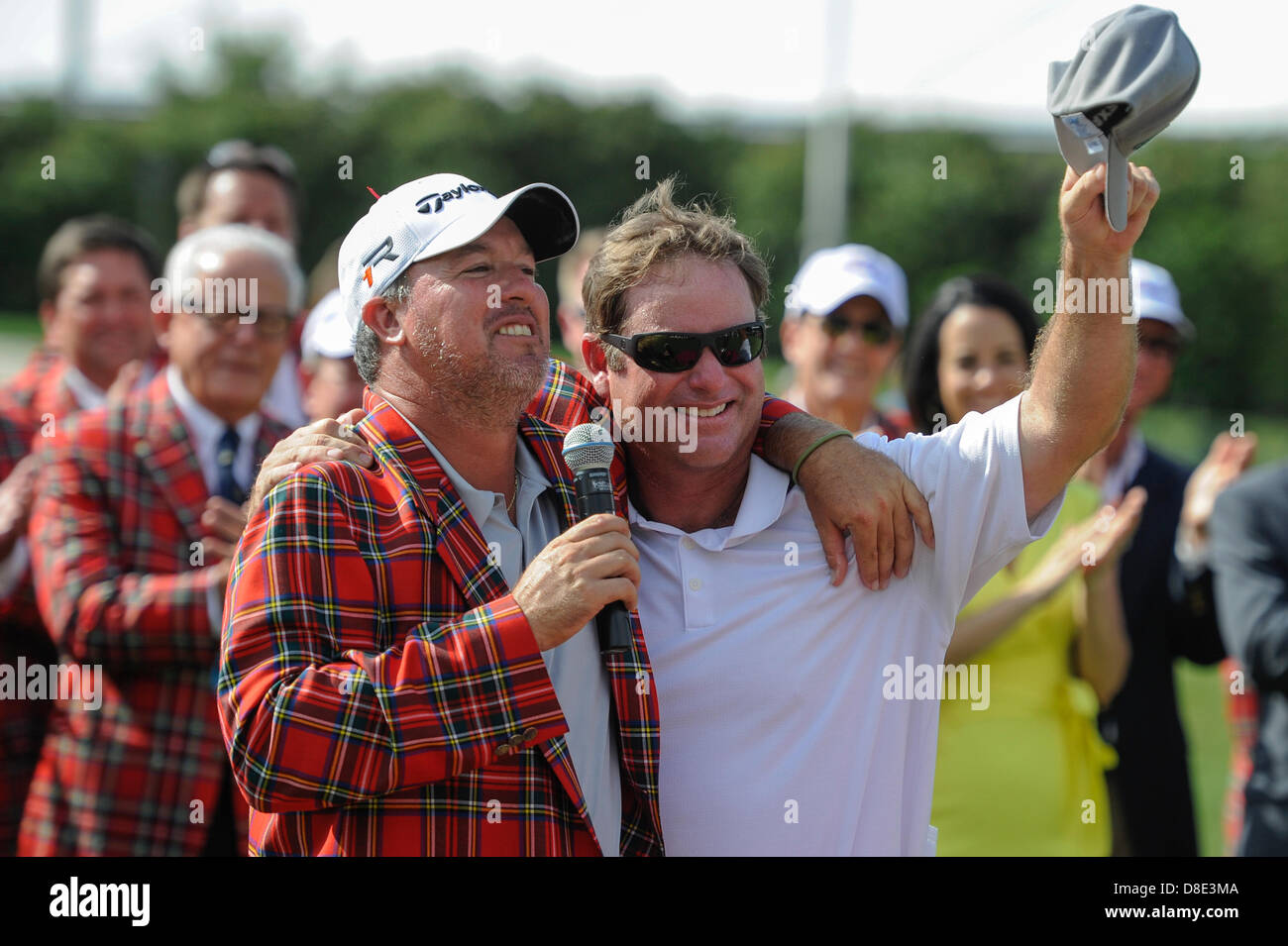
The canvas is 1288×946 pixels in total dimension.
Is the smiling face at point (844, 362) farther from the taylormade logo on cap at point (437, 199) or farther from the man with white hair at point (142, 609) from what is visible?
the taylormade logo on cap at point (437, 199)

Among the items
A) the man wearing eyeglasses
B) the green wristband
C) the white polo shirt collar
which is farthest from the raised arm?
the man wearing eyeglasses

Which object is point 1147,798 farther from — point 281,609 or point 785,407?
point 281,609

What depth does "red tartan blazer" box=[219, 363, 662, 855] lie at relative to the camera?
2.53 m

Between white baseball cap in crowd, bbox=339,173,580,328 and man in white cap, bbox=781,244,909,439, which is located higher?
man in white cap, bbox=781,244,909,439

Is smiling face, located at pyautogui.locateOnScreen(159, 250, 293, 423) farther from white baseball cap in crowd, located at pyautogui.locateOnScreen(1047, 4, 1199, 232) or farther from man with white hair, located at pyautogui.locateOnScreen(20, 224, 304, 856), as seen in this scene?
white baseball cap in crowd, located at pyautogui.locateOnScreen(1047, 4, 1199, 232)

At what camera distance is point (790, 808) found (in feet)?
9.97

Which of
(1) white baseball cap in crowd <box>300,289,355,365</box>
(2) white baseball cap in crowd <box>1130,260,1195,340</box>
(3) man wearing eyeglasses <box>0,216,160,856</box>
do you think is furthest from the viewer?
(2) white baseball cap in crowd <box>1130,260,1195,340</box>

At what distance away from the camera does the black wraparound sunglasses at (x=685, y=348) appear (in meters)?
3.23

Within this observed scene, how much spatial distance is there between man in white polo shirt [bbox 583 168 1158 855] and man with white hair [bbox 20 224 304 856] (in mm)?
1796

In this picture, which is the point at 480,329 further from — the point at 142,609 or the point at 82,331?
the point at 82,331

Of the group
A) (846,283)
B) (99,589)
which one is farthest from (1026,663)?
(99,589)

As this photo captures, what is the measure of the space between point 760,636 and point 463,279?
3.36 ft

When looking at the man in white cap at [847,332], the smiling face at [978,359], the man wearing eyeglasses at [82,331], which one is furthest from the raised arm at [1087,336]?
the man wearing eyeglasses at [82,331]

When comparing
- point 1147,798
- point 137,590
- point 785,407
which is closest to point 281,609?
point 785,407
